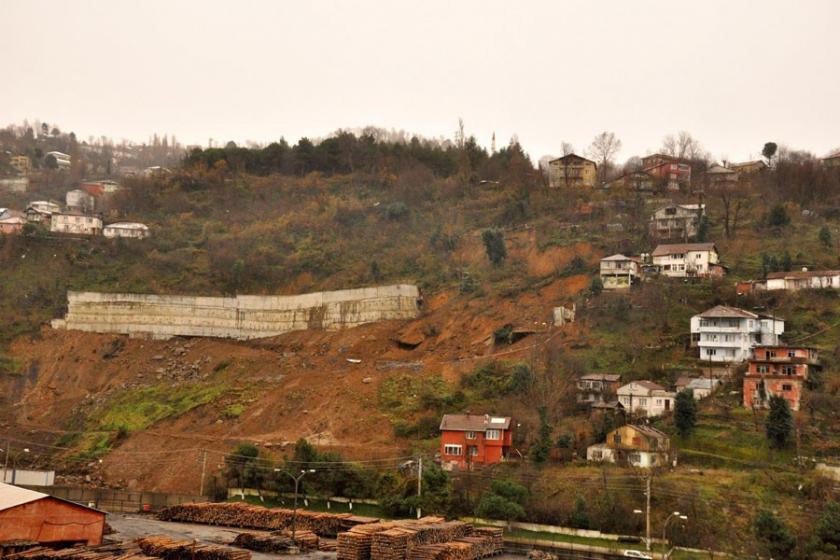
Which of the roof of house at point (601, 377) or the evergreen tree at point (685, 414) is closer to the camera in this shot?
the evergreen tree at point (685, 414)

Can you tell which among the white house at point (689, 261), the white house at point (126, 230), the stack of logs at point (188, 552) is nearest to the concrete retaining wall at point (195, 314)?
the white house at point (126, 230)

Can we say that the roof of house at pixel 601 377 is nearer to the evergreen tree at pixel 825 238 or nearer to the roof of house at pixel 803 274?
the roof of house at pixel 803 274

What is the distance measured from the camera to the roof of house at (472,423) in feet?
166

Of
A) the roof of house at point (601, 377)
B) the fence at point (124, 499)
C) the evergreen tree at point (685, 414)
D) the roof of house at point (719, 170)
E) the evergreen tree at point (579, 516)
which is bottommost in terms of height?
the fence at point (124, 499)

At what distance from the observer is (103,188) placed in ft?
Result: 399

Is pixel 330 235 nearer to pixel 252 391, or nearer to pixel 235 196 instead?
pixel 235 196

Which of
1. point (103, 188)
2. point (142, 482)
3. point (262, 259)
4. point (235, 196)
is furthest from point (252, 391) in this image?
point (103, 188)

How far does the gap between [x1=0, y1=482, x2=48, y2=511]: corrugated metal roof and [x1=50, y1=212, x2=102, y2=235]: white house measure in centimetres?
5871

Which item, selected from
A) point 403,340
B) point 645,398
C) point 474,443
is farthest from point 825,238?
point 474,443

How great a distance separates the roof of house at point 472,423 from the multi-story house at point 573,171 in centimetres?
4581

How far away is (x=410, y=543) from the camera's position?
117 ft

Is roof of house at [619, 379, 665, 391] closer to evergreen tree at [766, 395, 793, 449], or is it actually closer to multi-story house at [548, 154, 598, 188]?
evergreen tree at [766, 395, 793, 449]

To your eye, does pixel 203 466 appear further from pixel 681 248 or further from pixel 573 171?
pixel 573 171

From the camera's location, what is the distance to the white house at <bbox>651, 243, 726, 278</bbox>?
67625 millimetres
